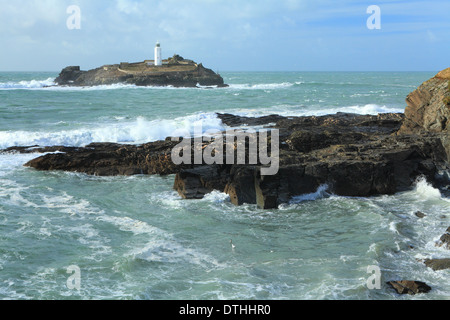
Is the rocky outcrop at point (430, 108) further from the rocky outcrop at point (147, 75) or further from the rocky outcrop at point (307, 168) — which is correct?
the rocky outcrop at point (147, 75)

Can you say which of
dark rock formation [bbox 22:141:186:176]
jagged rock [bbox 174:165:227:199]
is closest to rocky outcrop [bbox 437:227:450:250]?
jagged rock [bbox 174:165:227:199]

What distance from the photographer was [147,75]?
298 feet

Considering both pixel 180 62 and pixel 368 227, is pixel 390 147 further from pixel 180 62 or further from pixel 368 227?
pixel 180 62

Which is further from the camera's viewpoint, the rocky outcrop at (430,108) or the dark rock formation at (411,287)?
the rocky outcrop at (430,108)

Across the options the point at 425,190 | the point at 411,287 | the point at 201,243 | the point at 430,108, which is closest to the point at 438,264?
the point at 411,287

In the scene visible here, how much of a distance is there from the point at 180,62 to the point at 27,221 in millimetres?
94248

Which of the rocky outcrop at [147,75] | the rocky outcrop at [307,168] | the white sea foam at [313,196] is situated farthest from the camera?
the rocky outcrop at [147,75]

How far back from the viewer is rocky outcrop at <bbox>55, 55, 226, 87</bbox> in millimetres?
89812

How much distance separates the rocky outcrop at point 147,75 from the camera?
89.8 metres

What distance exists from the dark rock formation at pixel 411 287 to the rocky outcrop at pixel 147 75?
273 feet

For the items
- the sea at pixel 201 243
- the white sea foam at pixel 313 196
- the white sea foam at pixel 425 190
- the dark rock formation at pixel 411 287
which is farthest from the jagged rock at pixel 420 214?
the dark rock formation at pixel 411 287

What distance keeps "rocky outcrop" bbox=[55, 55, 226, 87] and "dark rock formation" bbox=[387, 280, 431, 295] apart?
83297 millimetres
